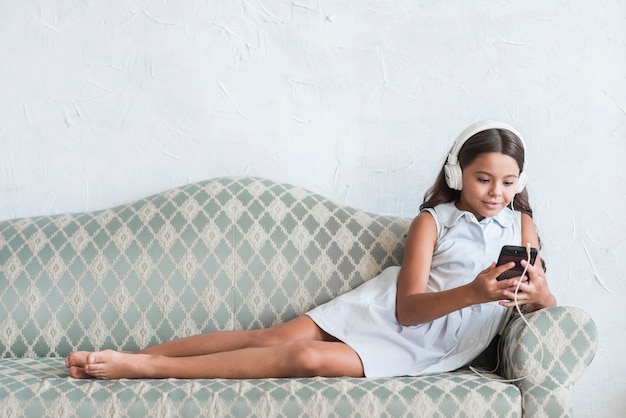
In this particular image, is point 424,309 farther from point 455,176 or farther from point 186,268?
point 186,268

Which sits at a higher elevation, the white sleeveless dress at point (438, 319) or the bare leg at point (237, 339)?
the white sleeveless dress at point (438, 319)

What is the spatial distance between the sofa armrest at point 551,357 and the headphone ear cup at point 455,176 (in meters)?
0.50

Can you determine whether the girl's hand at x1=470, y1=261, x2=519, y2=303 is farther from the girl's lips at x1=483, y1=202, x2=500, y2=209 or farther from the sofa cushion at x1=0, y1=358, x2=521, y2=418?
the girl's lips at x1=483, y1=202, x2=500, y2=209

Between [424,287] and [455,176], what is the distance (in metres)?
0.36

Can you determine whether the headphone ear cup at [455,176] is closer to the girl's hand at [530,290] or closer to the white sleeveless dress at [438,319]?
the white sleeveless dress at [438,319]

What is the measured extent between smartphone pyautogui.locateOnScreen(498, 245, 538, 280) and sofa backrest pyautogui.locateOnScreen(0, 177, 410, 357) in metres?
0.62

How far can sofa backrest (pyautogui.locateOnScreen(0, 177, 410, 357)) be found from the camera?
2676 millimetres

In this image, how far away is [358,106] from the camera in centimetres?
297

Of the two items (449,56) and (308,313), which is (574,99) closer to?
(449,56)

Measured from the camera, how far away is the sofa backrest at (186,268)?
2676 millimetres

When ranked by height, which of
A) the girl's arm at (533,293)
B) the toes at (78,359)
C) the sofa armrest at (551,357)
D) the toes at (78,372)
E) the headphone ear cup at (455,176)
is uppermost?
the headphone ear cup at (455,176)

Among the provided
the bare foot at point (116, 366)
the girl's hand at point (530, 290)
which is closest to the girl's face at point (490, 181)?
the girl's hand at point (530, 290)

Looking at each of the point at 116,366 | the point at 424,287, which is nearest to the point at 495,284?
the point at 424,287

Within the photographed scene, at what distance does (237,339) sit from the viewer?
95.7 inches
